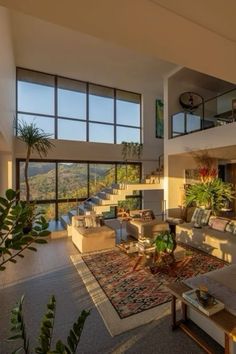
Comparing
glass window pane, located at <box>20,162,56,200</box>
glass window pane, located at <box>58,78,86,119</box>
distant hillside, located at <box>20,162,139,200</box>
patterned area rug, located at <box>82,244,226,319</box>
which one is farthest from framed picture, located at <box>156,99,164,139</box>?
patterned area rug, located at <box>82,244,226,319</box>

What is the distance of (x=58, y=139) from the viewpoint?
707 cm

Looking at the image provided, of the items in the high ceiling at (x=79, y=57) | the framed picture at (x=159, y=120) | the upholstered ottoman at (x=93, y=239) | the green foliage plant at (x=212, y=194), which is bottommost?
the upholstered ottoman at (x=93, y=239)

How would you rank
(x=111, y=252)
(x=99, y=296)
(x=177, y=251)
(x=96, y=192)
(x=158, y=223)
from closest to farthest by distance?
(x=99, y=296)
(x=177, y=251)
(x=111, y=252)
(x=158, y=223)
(x=96, y=192)

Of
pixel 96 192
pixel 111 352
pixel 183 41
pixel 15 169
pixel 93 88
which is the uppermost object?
pixel 93 88

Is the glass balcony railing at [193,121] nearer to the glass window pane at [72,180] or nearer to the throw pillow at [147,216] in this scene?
the throw pillow at [147,216]

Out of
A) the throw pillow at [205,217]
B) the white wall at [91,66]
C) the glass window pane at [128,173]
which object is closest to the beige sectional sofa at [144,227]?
the throw pillow at [205,217]

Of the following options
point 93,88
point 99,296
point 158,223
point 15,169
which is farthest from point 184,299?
point 93,88

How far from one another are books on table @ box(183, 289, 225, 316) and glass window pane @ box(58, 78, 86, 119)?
6723 millimetres

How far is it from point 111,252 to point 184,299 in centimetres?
281

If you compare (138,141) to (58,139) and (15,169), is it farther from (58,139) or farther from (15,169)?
(15,169)

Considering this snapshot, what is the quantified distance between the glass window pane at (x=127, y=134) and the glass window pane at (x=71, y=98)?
1492mm

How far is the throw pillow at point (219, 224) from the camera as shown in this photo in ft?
16.1

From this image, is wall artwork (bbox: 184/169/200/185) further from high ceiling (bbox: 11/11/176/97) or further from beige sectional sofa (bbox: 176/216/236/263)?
high ceiling (bbox: 11/11/176/97)

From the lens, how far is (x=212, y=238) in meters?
4.66
